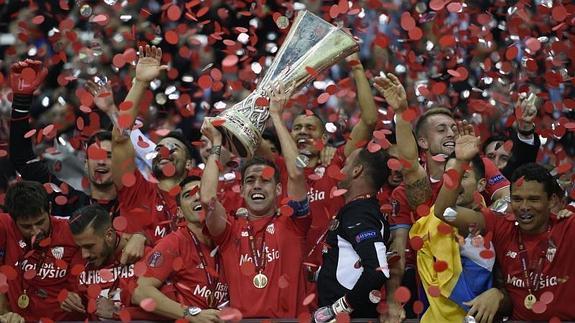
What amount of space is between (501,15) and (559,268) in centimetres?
320

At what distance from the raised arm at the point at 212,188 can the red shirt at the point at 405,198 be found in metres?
0.91

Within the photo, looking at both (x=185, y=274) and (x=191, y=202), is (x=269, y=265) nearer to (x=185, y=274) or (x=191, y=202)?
(x=185, y=274)

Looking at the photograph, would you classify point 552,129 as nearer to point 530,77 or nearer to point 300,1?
point 530,77

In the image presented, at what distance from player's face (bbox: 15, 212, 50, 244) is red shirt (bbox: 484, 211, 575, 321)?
7.64 feet

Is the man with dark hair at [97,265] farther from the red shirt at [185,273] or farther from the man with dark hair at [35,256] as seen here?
the red shirt at [185,273]

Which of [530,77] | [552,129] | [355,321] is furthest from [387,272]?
[530,77]

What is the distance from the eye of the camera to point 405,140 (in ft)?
21.1

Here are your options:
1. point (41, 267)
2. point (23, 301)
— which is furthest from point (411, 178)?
point (23, 301)

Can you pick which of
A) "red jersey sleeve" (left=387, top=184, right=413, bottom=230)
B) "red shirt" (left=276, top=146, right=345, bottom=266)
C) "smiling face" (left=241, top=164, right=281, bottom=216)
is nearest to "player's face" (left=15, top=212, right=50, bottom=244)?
"smiling face" (left=241, top=164, right=281, bottom=216)

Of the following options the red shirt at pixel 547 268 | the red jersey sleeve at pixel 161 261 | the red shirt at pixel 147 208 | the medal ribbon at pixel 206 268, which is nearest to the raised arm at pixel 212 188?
the medal ribbon at pixel 206 268

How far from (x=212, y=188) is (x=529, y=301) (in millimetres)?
1618

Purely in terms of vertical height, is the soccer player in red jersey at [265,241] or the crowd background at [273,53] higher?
the soccer player in red jersey at [265,241]

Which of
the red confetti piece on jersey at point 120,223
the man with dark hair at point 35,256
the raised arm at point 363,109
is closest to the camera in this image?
the man with dark hair at point 35,256

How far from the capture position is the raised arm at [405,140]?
253 inches
